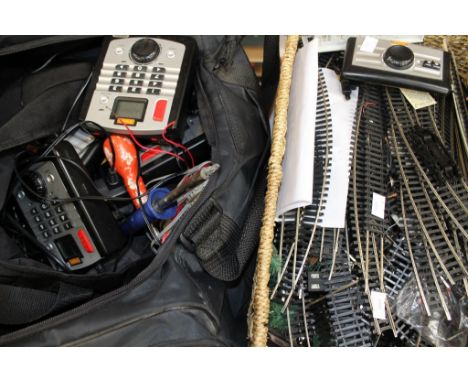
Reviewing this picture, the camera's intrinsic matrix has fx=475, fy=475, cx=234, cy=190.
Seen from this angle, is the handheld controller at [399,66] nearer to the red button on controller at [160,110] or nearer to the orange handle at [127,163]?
the red button on controller at [160,110]

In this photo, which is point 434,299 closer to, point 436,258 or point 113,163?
point 436,258

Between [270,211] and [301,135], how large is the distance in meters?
0.18

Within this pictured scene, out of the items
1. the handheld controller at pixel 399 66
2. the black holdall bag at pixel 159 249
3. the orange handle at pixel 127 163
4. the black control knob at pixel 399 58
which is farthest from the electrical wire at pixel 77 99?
the black control knob at pixel 399 58

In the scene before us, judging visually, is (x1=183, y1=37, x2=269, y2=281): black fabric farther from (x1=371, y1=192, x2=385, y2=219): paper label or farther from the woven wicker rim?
(x1=371, y1=192, x2=385, y2=219): paper label

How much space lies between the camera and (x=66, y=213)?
102cm

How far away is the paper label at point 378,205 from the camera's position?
1.03 m

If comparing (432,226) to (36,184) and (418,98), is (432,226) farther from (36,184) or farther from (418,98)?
(36,184)

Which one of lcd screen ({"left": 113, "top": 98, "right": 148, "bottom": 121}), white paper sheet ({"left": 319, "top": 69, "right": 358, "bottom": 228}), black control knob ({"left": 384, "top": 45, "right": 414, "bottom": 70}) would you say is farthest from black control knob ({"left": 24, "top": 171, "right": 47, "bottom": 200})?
black control knob ({"left": 384, "top": 45, "right": 414, "bottom": 70})

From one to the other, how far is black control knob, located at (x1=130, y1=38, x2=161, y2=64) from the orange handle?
0.19 meters

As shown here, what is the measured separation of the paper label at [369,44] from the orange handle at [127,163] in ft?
1.98

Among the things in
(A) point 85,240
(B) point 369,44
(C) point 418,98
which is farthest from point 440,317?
(A) point 85,240

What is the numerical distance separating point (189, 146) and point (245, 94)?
0.18 metres

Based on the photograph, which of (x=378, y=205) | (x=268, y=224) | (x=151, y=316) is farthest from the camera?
(x=378, y=205)

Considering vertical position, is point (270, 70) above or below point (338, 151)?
above
